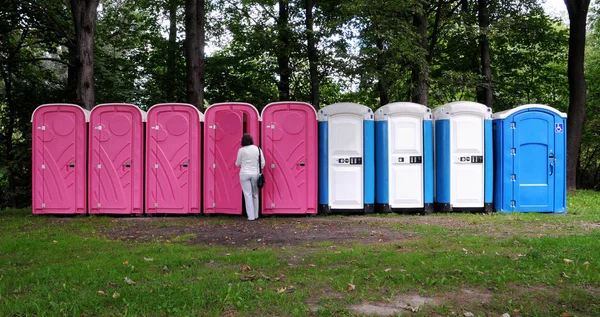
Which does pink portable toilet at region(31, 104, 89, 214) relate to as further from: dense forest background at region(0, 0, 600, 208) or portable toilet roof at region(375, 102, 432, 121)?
portable toilet roof at region(375, 102, 432, 121)

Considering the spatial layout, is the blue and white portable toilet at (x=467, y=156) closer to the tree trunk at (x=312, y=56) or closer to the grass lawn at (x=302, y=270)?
the grass lawn at (x=302, y=270)

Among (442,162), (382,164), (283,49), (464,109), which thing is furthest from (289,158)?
(283,49)

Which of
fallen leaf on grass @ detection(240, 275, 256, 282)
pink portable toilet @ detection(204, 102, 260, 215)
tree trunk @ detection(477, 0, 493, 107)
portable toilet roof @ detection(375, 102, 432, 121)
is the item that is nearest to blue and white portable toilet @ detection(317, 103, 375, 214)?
portable toilet roof @ detection(375, 102, 432, 121)

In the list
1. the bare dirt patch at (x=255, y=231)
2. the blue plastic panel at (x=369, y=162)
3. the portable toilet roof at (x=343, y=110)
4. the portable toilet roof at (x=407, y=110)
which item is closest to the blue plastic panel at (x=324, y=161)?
the portable toilet roof at (x=343, y=110)

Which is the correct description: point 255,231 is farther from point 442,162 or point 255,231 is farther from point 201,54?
point 201,54

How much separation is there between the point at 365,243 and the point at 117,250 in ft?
10.8

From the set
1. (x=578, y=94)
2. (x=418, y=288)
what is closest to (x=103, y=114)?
(x=418, y=288)

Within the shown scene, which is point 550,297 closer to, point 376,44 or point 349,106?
point 349,106

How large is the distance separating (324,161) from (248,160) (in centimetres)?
179

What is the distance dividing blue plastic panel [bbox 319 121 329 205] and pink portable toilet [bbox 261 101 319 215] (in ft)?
0.91

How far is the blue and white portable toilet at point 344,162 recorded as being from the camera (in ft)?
31.9

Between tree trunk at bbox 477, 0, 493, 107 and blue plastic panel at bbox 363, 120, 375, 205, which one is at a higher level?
tree trunk at bbox 477, 0, 493, 107

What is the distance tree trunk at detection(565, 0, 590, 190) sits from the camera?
588 inches

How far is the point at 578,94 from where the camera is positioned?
15.1 m
